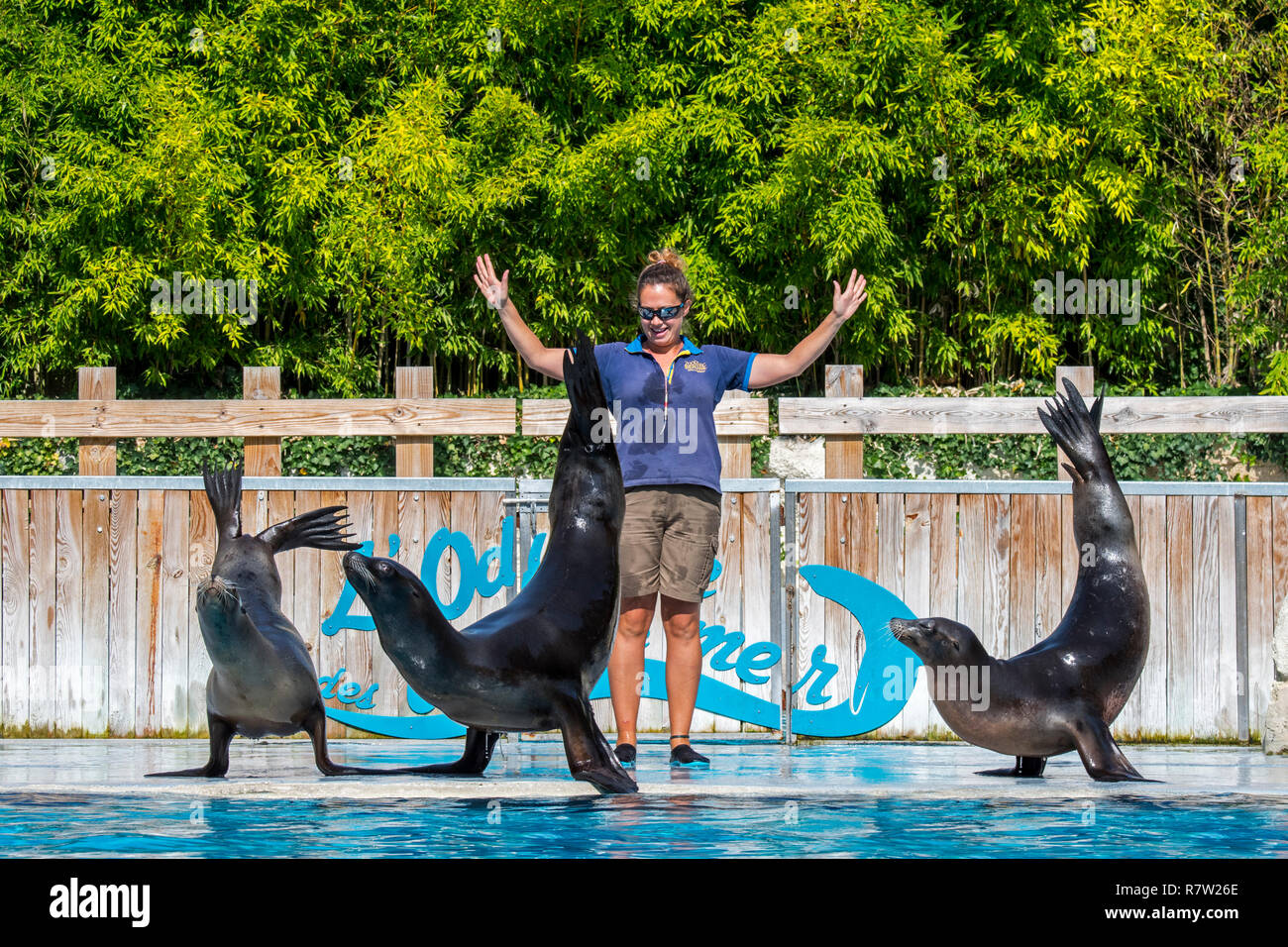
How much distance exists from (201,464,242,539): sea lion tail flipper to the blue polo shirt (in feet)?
4.69

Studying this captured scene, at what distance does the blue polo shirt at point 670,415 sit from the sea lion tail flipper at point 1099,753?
1.49m

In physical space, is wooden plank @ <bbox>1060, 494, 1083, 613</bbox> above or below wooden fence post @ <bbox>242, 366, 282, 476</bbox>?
below

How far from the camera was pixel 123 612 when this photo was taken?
21.7 feet

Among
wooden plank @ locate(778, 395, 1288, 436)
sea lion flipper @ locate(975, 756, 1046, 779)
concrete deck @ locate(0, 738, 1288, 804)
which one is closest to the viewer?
concrete deck @ locate(0, 738, 1288, 804)

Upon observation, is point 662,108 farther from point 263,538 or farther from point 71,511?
point 263,538

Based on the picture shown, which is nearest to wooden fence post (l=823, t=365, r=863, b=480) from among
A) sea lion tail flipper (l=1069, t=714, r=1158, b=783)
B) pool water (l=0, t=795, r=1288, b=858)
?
sea lion tail flipper (l=1069, t=714, r=1158, b=783)

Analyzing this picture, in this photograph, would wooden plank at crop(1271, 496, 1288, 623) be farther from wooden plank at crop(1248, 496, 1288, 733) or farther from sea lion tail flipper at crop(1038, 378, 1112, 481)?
sea lion tail flipper at crop(1038, 378, 1112, 481)

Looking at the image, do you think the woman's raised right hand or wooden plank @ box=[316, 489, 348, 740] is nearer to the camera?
the woman's raised right hand

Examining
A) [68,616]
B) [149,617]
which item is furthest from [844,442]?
[68,616]

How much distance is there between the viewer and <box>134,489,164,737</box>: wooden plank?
6.55 meters

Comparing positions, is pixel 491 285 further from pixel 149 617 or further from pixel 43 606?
pixel 43 606

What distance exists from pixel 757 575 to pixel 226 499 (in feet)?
8.56

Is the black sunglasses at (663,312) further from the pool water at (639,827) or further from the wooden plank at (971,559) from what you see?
the wooden plank at (971,559)
